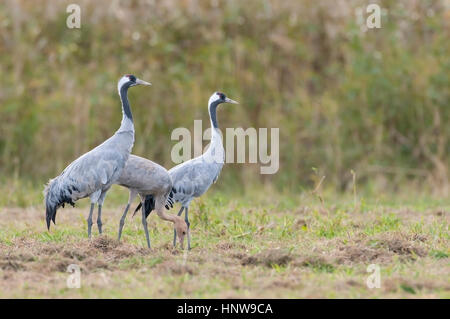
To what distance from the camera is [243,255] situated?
646 centimetres

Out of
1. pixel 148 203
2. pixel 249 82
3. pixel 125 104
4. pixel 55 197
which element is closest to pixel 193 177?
pixel 148 203

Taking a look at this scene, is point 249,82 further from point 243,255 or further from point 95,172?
point 243,255

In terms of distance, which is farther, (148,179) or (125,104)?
(125,104)

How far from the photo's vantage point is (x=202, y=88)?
40.1ft

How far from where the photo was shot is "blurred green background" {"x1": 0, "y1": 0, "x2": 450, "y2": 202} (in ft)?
37.8

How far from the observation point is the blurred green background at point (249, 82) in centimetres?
1151

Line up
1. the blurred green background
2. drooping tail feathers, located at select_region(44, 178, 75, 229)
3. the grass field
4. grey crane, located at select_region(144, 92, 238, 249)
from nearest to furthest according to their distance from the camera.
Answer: the grass field, drooping tail feathers, located at select_region(44, 178, 75, 229), grey crane, located at select_region(144, 92, 238, 249), the blurred green background

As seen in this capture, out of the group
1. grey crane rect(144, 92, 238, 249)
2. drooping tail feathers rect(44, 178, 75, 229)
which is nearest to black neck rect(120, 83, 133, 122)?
grey crane rect(144, 92, 238, 249)

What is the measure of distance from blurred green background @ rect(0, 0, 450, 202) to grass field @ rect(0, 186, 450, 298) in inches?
97.6

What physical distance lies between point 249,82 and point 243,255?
6.08 meters

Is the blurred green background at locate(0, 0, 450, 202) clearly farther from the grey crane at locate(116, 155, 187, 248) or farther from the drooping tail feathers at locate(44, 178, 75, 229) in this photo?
the grey crane at locate(116, 155, 187, 248)
